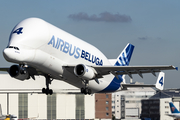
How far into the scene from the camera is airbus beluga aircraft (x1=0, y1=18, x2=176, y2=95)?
105ft

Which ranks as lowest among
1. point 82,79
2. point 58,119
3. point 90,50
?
point 58,119

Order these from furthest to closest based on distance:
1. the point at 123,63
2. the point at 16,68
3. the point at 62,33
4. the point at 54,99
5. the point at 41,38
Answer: the point at 54,99 < the point at 123,63 < the point at 16,68 < the point at 62,33 < the point at 41,38

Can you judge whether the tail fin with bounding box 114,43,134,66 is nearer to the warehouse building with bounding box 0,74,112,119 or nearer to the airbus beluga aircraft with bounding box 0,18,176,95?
the airbus beluga aircraft with bounding box 0,18,176,95

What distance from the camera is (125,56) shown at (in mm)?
49469

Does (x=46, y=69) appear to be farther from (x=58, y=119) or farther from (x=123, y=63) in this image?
(x=58, y=119)

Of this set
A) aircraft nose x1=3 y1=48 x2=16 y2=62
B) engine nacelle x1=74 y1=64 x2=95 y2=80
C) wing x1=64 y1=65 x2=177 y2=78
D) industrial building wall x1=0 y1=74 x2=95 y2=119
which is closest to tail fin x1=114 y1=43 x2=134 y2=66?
wing x1=64 y1=65 x2=177 y2=78

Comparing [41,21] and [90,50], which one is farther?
[90,50]

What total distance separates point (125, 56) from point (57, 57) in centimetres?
1681

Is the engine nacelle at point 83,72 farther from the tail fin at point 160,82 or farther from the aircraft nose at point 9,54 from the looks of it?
the tail fin at point 160,82

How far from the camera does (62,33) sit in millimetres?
35531

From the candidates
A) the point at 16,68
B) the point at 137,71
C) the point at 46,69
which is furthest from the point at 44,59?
the point at 137,71

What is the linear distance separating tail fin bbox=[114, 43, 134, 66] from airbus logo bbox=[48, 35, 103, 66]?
7.71m

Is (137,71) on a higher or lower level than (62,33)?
lower

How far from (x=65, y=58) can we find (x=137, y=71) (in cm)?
901
